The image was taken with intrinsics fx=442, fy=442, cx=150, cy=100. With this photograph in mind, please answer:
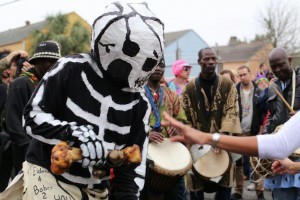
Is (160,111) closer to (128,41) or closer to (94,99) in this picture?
(94,99)

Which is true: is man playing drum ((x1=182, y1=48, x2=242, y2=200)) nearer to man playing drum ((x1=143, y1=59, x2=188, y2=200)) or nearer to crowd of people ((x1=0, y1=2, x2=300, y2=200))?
man playing drum ((x1=143, y1=59, x2=188, y2=200))

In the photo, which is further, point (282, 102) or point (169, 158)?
point (169, 158)

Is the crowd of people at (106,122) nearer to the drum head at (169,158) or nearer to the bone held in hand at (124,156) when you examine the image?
the bone held in hand at (124,156)

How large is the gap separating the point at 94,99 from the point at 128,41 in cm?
42

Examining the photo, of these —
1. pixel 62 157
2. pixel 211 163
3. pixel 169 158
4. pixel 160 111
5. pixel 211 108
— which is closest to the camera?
pixel 62 157

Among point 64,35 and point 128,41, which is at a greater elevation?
point 128,41

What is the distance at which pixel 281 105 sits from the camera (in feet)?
15.0

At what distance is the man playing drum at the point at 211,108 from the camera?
227 inches

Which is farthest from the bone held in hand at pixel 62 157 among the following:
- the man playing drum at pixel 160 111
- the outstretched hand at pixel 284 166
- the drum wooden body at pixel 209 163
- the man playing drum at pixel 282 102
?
the drum wooden body at pixel 209 163

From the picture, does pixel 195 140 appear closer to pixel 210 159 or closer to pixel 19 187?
pixel 19 187

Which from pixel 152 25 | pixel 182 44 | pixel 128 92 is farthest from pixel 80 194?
pixel 182 44

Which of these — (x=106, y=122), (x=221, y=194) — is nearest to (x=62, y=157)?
(x=106, y=122)

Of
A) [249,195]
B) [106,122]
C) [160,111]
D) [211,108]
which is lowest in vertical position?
[249,195]

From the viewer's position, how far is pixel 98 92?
269 centimetres
